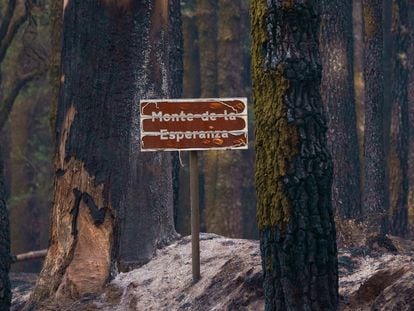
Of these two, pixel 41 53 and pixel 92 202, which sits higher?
pixel 41 53

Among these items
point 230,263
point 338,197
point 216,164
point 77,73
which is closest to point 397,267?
point 230,263

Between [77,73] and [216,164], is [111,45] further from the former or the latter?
[216,164]

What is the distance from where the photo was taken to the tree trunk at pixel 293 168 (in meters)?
7.57

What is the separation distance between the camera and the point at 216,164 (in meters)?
22.9

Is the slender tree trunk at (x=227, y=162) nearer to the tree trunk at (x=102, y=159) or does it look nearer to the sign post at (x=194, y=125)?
the tree trunk at (x=102, y=159)

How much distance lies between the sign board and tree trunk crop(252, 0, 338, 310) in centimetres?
191

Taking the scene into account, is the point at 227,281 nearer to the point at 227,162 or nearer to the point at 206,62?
the point at 227,162

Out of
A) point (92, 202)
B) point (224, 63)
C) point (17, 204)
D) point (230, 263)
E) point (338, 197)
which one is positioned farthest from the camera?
point (17, 204)

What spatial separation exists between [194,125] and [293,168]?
2.40 meters

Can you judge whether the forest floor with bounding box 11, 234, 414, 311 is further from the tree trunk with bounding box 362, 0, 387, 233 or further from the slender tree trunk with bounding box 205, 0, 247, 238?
the slender tree trunk with bounding box 205, 0, 247, 238

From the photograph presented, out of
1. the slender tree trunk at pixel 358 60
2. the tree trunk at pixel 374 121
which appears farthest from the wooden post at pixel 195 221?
the slender tree trunk at pixel 358 60

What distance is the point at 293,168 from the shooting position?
759cm

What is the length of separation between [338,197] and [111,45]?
23.3 ft

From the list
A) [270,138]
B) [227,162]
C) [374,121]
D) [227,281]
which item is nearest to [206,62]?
[227,162]
